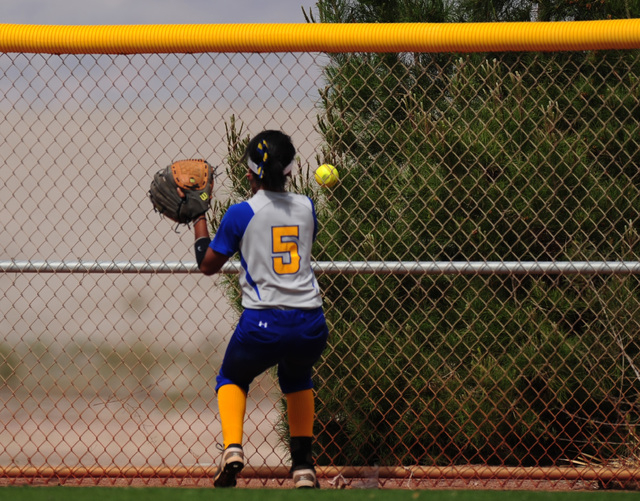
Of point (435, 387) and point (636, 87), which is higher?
point (636, 87)

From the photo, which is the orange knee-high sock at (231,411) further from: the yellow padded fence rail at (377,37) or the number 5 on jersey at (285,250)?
the yellow padded fence rail at (377,37)

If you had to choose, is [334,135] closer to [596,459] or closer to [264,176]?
[264,176]

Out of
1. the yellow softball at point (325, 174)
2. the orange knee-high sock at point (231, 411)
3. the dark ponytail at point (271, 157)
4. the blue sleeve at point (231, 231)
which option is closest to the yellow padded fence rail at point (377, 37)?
the dark ponytail at point (271, 157)

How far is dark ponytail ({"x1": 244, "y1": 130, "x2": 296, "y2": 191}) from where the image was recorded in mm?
3000

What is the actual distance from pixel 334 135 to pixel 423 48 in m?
1.22

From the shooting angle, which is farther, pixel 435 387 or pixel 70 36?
pixel 435 387

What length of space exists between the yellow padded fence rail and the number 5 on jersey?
0.99 m

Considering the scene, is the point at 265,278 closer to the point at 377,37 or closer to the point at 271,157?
the point at 271,157

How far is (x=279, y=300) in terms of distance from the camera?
2.93 m

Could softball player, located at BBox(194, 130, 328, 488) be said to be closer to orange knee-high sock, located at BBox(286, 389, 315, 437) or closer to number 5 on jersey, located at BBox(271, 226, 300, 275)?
number 5 on jersey, located at BBox(271, 226, 300, 275)

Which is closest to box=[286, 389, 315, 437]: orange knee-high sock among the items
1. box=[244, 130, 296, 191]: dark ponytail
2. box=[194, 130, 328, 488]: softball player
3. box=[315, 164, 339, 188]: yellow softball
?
box=[194, 130, 328, 488]: softball player

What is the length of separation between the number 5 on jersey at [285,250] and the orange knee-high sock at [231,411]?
0.53 meters

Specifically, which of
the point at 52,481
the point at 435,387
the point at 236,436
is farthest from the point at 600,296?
the point at 52,481

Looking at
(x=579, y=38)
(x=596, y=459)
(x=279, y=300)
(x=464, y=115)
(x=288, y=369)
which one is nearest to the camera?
(x=279, y=300)
